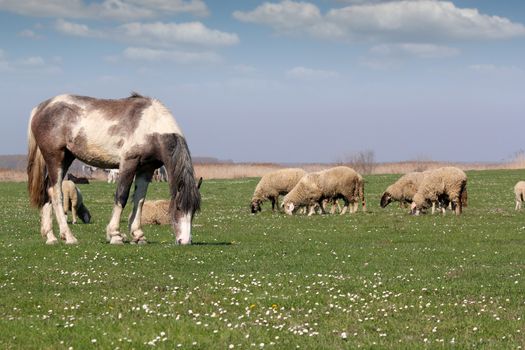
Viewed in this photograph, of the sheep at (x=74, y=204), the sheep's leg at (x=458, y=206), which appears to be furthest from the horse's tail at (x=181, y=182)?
the sheep's leg at (x=458, y=206)

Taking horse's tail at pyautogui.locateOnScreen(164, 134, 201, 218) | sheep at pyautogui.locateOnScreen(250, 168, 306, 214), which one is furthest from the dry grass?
horse's tail at pyautogui.locateOnScreen(164, 134, 201, 218)

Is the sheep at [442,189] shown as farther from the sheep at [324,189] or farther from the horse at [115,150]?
the horse at [115,150]

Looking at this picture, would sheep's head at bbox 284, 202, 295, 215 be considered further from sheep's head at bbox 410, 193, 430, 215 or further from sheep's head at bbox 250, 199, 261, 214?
sheep's head at bbox 410, 193, 430, 215

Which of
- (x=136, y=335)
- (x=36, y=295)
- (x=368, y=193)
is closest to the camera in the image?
(x=136, y=335)

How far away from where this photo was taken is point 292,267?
63.3 feet

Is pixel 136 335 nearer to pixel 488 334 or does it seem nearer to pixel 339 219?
pixel 488 334

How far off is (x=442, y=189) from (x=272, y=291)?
24.5 meters

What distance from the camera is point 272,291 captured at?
48.8 ft

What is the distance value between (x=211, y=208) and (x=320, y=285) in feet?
99.6

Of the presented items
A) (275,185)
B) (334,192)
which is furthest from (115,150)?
(275,185)

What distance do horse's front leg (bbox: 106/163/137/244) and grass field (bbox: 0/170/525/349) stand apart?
35.0 inches

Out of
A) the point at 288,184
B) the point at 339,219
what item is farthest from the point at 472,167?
the point at 339,219

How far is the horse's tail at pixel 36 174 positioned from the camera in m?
22.8

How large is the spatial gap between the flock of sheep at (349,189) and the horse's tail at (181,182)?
1933cm
